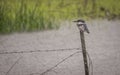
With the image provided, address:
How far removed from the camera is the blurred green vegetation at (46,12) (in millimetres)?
2320

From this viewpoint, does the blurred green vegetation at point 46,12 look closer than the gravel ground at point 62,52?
No

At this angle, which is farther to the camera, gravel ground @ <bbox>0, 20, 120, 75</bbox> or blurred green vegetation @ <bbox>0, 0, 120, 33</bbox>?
blurred green vegetation @ <bbox>0, 0, 120, 33</bbox>

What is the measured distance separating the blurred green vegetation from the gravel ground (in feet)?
0.26

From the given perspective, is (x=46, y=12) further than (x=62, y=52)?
Yes

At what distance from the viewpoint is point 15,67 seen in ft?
5.95

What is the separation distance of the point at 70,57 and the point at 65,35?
1.26ft

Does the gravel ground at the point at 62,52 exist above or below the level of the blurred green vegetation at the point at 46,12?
below

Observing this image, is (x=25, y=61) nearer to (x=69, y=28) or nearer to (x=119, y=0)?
(x=69, y=28)

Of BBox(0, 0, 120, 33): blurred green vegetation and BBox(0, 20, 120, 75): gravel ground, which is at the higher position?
BBox(0, 0, 120, 33): blurred green vegetation

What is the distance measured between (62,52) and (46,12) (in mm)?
574

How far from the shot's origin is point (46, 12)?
2465mm

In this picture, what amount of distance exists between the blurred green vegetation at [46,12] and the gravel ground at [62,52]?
8 centimetres

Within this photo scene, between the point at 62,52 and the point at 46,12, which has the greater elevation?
the point at 46,12

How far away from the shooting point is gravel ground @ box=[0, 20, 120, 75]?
179cm
